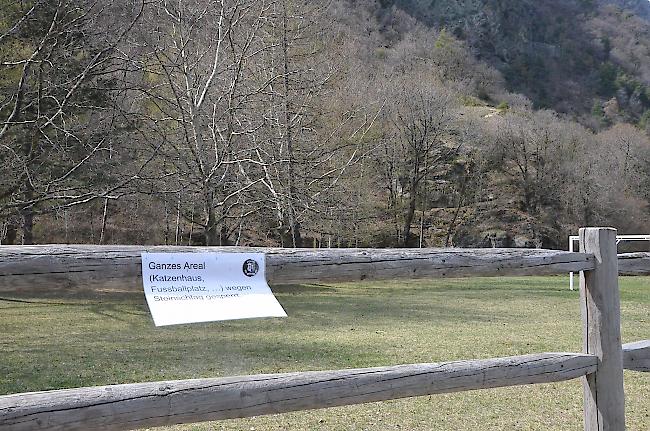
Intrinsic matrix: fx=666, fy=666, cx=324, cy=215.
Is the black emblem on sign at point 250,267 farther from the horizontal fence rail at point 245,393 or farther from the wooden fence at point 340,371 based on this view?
the horizontal fence rail at point 245,393

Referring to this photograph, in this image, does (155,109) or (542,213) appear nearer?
(155,109)

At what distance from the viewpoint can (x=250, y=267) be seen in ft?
8.48

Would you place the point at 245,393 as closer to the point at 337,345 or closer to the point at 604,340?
the point at 604,340

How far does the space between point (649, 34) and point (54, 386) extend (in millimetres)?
112786

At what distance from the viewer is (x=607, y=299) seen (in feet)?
10.8

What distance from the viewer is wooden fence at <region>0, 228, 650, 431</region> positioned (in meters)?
2.16

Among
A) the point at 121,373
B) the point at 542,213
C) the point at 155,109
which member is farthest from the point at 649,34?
the point at 121,373

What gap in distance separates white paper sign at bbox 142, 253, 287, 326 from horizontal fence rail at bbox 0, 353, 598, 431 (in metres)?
0.23

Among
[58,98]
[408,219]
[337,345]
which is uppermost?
[58,98]

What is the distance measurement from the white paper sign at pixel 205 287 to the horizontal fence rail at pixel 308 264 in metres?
0.05

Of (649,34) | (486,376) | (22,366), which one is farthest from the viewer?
(649,34)

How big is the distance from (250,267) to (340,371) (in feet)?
1.78

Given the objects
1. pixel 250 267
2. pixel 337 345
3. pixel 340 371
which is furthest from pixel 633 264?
pixel 337 345

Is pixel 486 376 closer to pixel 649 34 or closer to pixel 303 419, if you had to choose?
pixel 303 419
